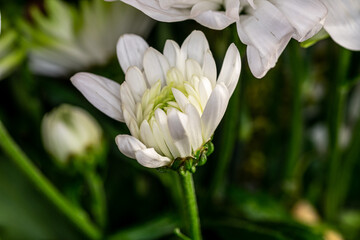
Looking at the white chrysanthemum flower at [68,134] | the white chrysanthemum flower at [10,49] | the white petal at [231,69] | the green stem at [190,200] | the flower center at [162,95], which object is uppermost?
the white petal at [231,69]

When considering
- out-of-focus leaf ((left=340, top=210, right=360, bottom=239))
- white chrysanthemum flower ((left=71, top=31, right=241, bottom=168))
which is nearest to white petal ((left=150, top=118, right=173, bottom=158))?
white chrysanthemum flower ((left=71, top=31, right=241, bottom=168))

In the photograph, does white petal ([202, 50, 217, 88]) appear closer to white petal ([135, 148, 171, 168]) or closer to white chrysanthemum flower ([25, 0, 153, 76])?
white petal ([135, 148, 171, 168])

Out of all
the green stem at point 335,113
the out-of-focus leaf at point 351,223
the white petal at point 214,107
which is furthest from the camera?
the out-of-focus leaf at point 351,223

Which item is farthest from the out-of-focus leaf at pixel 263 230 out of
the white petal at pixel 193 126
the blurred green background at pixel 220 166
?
the white petal at pixel 193 126

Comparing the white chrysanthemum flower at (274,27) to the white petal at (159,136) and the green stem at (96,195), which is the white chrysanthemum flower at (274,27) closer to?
the white petal at (159,136)

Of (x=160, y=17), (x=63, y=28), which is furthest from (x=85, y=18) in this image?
Result: (x=160, y=17)
